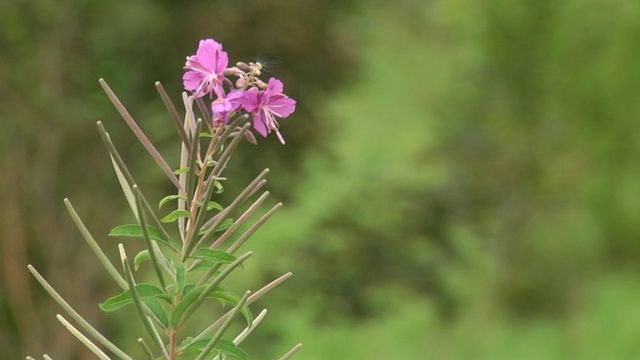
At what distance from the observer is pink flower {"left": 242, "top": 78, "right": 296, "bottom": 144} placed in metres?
0.79

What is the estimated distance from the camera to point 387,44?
9273 millimetres

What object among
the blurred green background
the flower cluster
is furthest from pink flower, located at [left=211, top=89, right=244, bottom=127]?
the blurred green background

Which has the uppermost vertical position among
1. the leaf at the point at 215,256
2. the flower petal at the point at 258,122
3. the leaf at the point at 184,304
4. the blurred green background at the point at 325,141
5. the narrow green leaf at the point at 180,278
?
the blurred green background at the point at 325,141

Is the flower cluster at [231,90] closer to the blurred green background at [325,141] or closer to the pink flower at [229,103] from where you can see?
the pink flower at [229,103]

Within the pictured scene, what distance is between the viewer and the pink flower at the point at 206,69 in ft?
2.62

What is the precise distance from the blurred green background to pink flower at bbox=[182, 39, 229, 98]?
12.2 ft

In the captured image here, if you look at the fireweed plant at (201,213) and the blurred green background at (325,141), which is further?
the blurred green background at (325,141)

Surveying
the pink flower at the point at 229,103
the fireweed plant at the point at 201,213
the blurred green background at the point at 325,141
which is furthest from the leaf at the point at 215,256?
the blurred green background at the point at 325,141

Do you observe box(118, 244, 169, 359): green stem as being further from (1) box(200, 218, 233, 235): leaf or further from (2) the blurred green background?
(2) the blurred green background

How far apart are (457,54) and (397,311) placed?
10.1 ft

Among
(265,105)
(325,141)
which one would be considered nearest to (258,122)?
(265,105)

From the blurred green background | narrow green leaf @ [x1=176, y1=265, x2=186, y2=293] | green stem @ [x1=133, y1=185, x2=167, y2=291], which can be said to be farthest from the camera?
the blurred green background

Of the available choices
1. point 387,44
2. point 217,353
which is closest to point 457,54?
point 387,44

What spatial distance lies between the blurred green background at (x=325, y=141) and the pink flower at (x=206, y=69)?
3725 mm
